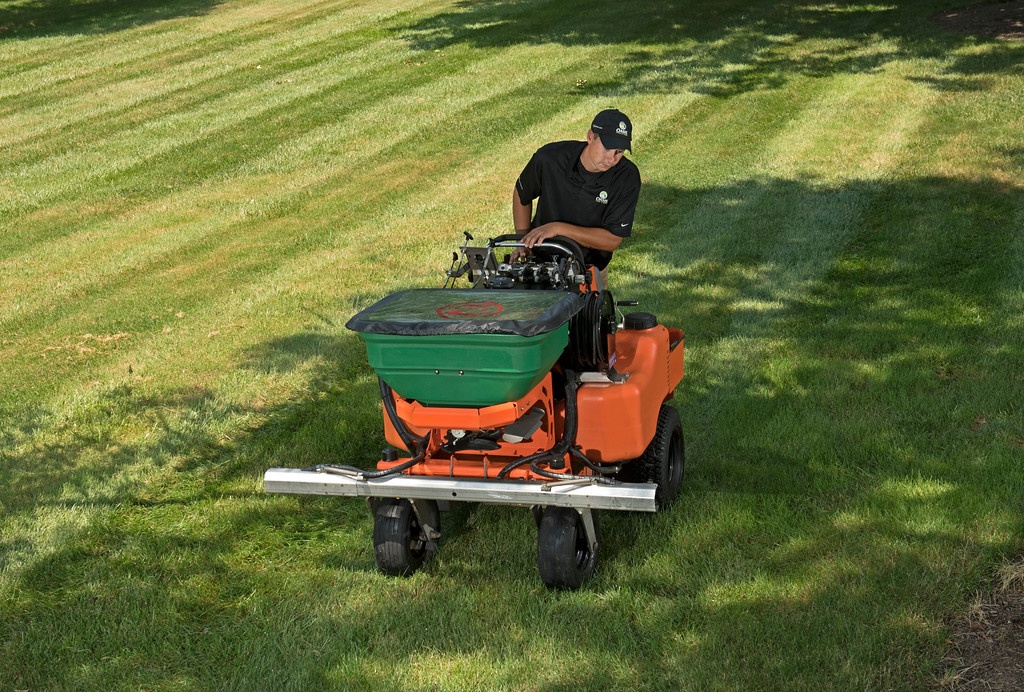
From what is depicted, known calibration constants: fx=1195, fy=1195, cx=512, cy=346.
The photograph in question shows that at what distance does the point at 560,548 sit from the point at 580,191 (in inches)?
81.7

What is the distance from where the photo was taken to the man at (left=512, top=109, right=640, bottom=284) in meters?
5.85

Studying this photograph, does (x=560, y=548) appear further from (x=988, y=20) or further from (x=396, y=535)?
(x=988, y=20)

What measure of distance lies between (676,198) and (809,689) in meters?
7.45

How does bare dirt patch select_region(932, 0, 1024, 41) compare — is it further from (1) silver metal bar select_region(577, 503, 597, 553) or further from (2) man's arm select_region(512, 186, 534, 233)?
(1) silver metal bar select_region(577, 503, 597, 553)

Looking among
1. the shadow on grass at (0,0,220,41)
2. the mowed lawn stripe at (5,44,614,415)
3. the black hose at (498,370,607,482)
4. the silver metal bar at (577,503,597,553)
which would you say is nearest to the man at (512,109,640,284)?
the black hose at (498,370,607,482)

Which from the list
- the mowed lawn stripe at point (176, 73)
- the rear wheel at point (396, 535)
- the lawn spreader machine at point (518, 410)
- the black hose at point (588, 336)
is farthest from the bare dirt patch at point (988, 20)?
the rear wheel at point (396, 535)

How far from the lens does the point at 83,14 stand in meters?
20.8

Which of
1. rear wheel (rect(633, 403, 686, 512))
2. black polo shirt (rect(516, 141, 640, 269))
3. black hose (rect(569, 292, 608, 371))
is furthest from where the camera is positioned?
black polo shirt (rect(516, 141, 640, 269))

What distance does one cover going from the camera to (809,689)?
421 cm

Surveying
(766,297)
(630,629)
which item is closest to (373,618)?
(630,629)

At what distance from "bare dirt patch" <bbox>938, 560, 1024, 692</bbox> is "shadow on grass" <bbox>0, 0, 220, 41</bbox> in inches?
701

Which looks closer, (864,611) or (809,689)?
(809,689)

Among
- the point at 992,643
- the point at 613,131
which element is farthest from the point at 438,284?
the point at 992,643

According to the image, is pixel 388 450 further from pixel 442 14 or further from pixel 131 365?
pixel 442 14
